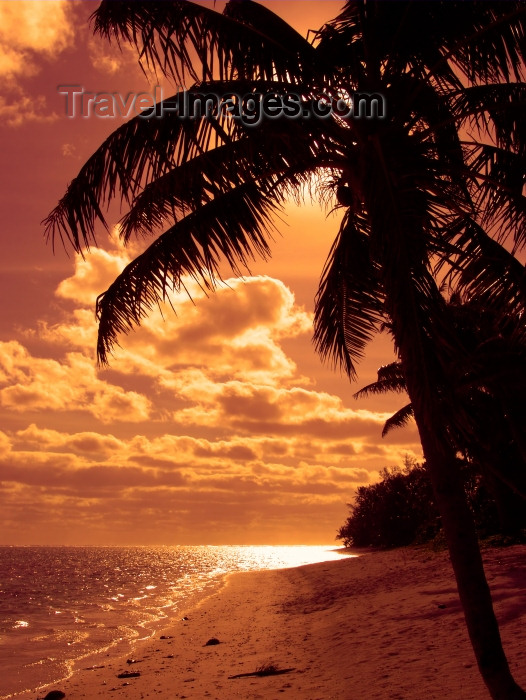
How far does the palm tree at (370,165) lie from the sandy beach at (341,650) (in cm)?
296

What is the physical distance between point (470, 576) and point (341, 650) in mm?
5688

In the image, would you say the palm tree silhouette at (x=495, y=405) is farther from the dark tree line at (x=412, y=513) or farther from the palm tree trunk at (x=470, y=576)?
the palm tree trunk at (x=470, y=576)

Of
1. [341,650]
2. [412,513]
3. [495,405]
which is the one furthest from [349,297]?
[412,513]

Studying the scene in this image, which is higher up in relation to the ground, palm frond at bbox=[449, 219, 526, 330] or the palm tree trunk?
palm frond at bbox=[449, 219, 526, 330]

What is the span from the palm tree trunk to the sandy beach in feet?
5.30

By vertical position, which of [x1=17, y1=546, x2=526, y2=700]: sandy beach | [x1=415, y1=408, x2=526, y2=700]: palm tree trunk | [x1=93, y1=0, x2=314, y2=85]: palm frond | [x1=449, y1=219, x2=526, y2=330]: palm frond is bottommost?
[x1=17, y1=546, x2=526, y2=700]: sandy beach

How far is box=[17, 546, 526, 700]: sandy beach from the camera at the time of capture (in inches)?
273

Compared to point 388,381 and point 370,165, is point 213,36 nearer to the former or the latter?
point 370,165

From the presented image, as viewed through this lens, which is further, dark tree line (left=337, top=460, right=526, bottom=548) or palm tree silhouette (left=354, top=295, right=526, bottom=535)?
dark tree line (left=337, top=460, right=526, bottom=548)

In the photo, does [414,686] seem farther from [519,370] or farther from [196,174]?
[519,370]

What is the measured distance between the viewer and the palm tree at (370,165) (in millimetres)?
4582

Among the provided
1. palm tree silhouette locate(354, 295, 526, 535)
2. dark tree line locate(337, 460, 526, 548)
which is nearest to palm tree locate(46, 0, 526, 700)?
palm tree silhouette locate(354, 295, 526, 535)

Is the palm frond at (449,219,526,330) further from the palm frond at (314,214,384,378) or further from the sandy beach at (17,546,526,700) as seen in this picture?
the sandy beach at (17,546,526,700)

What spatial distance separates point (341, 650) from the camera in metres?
9.30
